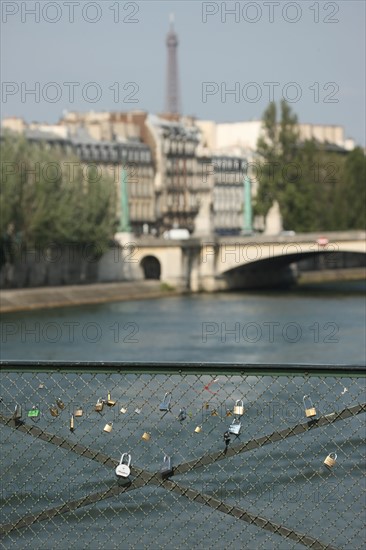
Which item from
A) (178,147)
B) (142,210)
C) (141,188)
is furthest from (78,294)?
(178,147)

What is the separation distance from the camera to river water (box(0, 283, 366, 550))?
7.33 meters

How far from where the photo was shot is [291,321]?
37094 millimetres

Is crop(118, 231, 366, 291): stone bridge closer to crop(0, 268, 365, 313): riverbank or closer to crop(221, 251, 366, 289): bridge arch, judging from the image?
crop(221, 251, 366, 289): bridge arch

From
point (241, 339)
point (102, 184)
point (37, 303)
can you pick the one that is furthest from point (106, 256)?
point (241, 339)

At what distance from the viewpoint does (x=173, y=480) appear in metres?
6.74

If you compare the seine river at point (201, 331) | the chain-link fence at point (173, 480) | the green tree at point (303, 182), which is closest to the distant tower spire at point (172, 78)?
the green tree at point (303, 182)

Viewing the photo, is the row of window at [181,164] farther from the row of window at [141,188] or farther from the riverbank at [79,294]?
the riverbank at [79,294]

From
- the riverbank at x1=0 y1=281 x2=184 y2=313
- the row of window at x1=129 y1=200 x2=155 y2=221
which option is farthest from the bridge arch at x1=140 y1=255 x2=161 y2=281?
the row of window at x1=129 y1=200 x2=155 y2=221

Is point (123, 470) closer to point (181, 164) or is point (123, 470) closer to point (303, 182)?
point (303, 182)

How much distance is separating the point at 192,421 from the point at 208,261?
1891 inches

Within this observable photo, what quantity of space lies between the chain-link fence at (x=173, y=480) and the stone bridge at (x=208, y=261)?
142ft

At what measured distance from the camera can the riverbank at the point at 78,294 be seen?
143 feet

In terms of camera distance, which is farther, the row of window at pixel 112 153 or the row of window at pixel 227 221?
the row of window at pixel 227 221

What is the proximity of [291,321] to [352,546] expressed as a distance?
1146 inches
